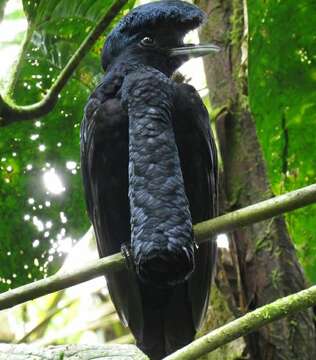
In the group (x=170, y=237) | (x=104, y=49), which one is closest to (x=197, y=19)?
(x=104, y=49)

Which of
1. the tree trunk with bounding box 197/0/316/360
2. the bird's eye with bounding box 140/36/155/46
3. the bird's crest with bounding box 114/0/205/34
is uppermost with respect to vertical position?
the bird's crest with bounding box 114/0/205/34

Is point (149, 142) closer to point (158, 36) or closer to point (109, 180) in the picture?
point (109, 180)

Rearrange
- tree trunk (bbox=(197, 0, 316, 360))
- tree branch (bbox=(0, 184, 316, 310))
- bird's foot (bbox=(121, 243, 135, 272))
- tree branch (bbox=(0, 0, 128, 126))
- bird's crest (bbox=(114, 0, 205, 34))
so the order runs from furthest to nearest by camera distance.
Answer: bird's crest (bbox=(114, 0, 205, 34)) < tree trunk (bbox=(197, 0, 316, 360)) < tree branch (bbox=(0, 0, 128, 126)) < bird's foot (bbox=(121, 243, 135, 272)) < tree branch (bbox=(0, 184, 316, 310))

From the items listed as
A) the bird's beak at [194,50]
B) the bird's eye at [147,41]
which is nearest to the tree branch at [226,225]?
the bird's beak at [194,50]

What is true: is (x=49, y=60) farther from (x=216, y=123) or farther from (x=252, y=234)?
(x=252, y=234)

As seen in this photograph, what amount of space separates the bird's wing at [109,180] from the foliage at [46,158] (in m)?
0.34

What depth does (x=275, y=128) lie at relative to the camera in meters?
3.34

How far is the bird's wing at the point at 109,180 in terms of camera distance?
2959 millimetres

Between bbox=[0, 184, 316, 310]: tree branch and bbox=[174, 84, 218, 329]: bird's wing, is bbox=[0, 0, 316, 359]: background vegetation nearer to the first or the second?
bbox=[174, 84, 218, 329]: bird's wing

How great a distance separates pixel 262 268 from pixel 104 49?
98 centimetres

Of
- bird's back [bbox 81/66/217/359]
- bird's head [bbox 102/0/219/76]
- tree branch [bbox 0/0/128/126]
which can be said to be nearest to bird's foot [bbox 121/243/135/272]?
bird's back [bbox 81/66/217/359]

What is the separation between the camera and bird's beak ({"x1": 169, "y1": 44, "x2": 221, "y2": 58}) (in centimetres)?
308

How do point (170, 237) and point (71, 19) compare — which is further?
point (71, 19)

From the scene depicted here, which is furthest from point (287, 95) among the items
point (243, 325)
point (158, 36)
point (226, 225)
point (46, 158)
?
point (243, 325)
